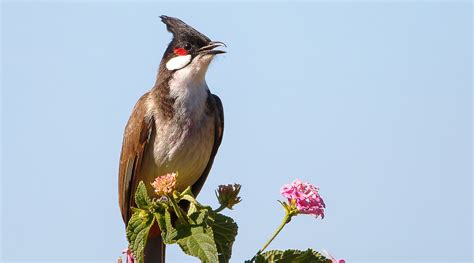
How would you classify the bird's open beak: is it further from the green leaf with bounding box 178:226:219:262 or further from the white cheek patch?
the green leaf with bounding box 178:226:219:262

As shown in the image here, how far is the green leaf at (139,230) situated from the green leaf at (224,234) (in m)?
0.25

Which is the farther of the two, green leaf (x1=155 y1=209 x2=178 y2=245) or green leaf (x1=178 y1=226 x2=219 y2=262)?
green leaf (x1=155 y1=209 x2=178 y2=245)

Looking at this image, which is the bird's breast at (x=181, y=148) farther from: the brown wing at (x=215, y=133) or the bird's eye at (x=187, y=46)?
the bird's eye at (x=187, y=46)

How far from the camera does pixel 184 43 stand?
5.61m

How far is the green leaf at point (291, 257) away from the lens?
292 centimetres

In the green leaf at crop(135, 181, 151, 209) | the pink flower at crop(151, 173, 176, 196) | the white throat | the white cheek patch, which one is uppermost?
the white cheek patch

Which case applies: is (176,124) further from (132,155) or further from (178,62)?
(178,62)

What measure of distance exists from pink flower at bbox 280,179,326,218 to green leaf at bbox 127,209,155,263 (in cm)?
55

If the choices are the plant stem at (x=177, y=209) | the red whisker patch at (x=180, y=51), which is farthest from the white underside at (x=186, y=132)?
the plant stem at (x=177, y=209)

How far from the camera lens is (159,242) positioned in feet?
16.0

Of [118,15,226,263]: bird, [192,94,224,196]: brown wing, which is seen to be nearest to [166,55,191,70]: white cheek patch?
[118,15,226,263]: bird

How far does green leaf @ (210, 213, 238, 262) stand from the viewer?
2.96 meters

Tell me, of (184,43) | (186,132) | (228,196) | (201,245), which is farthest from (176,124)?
(201,245)

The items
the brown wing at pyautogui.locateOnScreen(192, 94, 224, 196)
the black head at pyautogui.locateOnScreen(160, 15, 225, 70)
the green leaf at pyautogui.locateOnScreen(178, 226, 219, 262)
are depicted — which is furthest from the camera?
the brown wing at pyautogui.locateOnScreen(192, 94, 224, 196)
